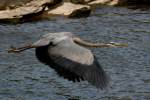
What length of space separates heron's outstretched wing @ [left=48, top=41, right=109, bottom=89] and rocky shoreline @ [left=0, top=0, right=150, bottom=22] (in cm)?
788

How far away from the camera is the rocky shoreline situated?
15.0 metres

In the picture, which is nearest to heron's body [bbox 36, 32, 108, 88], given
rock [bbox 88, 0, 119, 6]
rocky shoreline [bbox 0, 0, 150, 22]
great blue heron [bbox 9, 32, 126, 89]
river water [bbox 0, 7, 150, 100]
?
great blue heron [bbox 9, 32, 126, 89]

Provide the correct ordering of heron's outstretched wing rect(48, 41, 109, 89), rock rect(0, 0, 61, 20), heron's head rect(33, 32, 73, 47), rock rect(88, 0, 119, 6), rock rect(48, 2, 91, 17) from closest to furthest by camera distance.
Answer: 1. heron's outstretched wing rect(48, 41, 109, 89)
2. heron's head rect(33, 32, 73, 47)
3. rock rect(0, 0, 61, 20)
4. rock rect(48, 2, 91, 17)
5. rock rect(88, 0, 119, 6)

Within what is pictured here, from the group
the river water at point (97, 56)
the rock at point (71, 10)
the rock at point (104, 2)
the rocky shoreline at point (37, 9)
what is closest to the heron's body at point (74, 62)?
the river water at point (97, 56)

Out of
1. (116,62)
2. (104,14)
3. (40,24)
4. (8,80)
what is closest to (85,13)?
(104,14)

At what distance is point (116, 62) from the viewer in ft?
37.2

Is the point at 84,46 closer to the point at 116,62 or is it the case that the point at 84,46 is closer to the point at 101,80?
the point at 101,80

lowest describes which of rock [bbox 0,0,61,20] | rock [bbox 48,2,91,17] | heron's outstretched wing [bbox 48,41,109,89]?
rock [bbox 48,2,91,17]

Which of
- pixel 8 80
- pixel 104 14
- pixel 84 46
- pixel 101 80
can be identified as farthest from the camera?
pixel 104 14

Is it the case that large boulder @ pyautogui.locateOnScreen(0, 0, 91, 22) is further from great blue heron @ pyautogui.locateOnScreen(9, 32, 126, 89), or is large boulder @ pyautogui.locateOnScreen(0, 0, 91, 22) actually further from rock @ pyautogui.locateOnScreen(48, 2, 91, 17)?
great blue heron @ pyautogui.locateOnScreen(9, 32, 126, 89)

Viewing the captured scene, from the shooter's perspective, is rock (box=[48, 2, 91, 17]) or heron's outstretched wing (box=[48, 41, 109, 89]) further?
rock (box=[48, 2, 91, 17])

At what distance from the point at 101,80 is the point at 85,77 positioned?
0.20 m

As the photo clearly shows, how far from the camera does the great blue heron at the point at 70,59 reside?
6.93 meters

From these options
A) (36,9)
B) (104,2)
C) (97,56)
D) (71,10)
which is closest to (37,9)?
(36,9)
